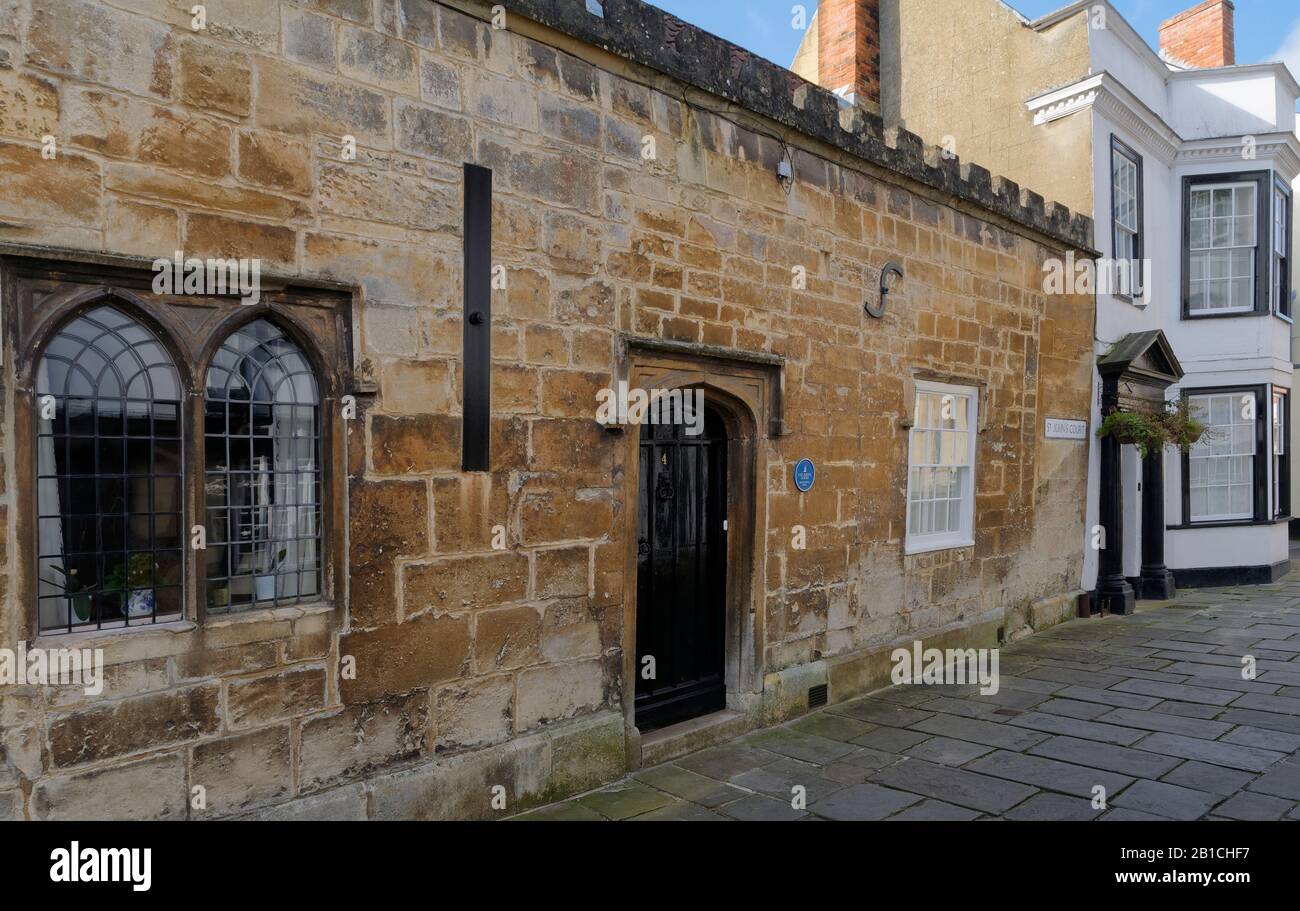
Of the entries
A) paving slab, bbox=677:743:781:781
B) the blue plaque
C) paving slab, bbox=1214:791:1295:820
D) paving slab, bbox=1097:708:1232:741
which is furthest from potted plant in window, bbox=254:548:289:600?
paving slab, bbox=1097:708:1232:741

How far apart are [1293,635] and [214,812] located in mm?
10476

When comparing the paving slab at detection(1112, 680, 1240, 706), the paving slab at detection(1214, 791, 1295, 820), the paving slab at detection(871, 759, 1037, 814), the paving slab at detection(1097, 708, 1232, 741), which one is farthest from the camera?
the paving slab at detection(1112, 680, 1240, 706)

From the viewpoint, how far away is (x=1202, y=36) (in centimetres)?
1448

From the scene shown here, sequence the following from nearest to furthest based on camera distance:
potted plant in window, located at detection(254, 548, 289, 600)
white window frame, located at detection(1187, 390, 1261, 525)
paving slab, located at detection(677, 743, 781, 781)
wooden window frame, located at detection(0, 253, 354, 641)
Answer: wooden window frame, located at detection(0, 253, 354, 641), potted plant in window, located at detection(254, 548, 289, 600), paving slab, located at detection(677, 743, 781, 781), white window frame, located at detection(1187, 390, 1261, 525)

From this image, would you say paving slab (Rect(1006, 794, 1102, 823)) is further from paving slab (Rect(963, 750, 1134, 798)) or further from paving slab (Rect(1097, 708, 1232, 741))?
paving slab (Rect(1097, 708, 1232, 741))

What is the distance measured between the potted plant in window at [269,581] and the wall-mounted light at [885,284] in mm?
5070

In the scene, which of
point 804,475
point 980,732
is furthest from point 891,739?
point 804,475

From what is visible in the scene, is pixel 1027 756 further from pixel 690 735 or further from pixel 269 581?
pixel 269 581

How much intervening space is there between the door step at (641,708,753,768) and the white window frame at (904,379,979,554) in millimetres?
2583

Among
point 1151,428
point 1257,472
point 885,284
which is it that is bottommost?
point 1257,472

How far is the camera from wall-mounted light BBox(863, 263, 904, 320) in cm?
740

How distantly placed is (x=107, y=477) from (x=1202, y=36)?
17127 millimetres

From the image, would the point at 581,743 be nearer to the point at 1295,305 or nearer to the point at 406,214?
the point at 406,214

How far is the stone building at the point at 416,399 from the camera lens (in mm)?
3547
